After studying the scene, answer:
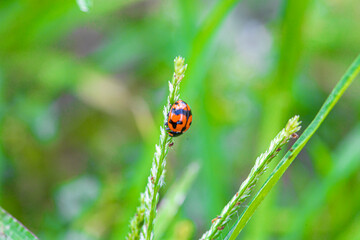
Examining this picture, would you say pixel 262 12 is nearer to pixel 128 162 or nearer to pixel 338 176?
pixel 128 162

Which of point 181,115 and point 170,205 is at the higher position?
point 181,115

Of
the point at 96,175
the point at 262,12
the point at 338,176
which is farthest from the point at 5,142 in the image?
the point at 262,12

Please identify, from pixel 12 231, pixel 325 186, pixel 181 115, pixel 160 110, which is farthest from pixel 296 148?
pixel 160 110

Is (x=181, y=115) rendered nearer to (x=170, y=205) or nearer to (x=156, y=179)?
(x=170, y=205)

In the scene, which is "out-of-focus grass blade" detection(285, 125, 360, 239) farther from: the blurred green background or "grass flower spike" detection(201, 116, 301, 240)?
"grass flower spike" detection(201, 116, 301, 240)

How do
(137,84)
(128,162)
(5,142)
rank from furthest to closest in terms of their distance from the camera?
(137,84), (128,162), (5,142)

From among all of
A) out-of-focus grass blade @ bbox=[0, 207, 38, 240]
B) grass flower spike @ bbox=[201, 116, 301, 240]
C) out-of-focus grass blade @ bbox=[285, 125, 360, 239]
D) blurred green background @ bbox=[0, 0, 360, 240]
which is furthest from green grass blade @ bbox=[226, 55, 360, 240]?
out-of-focus grass blade @ bbox=[285, 125, 360, 239]
